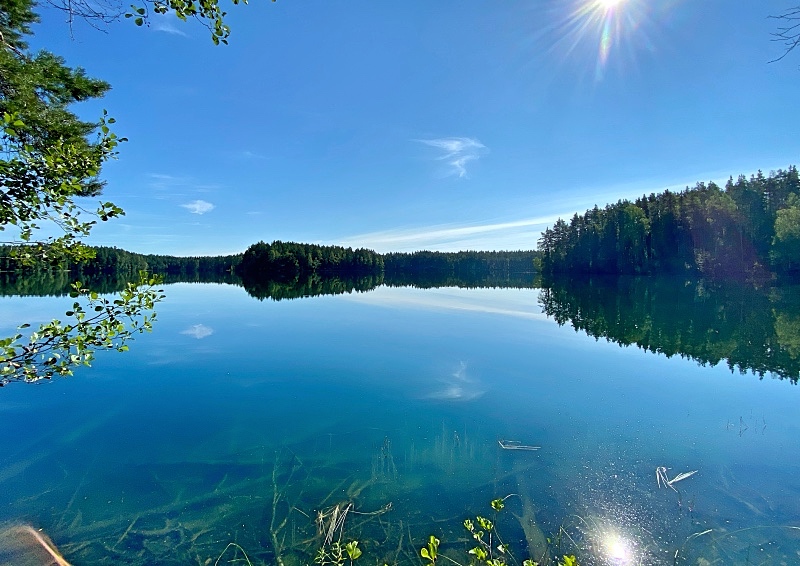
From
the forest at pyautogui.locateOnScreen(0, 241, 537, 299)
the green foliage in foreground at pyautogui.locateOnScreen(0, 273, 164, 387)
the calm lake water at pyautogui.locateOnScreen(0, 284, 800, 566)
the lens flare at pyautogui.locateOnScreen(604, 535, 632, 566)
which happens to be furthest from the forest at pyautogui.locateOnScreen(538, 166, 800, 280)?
the green foliage in foreground at pyautogui.locateOnScreen(0, 273, 164, 387)

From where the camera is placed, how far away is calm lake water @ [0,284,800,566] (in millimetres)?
5461

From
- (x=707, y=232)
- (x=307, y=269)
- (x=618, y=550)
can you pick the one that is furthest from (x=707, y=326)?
(x=307, y=269)

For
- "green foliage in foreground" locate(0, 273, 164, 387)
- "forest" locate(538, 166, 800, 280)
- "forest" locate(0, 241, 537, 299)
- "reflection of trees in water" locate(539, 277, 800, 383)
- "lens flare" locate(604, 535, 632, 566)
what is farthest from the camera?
"forest" locate(0, 241, 537, 299)

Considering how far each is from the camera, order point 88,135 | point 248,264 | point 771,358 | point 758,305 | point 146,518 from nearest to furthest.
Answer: point 88,135 → point 146,518 → point 771,358 → point 758,305 → point 248,264

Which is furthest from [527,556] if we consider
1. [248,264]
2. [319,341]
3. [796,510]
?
[248,264]

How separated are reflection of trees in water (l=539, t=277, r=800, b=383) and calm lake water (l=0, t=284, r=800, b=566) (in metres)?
2.33

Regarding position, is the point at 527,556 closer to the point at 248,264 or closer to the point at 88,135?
the point at 88,135

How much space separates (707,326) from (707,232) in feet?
162

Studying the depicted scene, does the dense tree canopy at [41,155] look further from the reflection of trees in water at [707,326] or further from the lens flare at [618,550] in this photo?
the reflection of trees in water at [707,326]

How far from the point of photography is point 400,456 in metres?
7.82

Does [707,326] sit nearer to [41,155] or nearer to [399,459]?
[399,459]

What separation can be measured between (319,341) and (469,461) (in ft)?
41.4

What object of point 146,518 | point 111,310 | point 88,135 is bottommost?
point 146,518

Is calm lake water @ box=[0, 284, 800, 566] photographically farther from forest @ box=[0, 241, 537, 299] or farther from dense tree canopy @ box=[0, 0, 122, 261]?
forest @ box=[0, 241, 537, 299]
